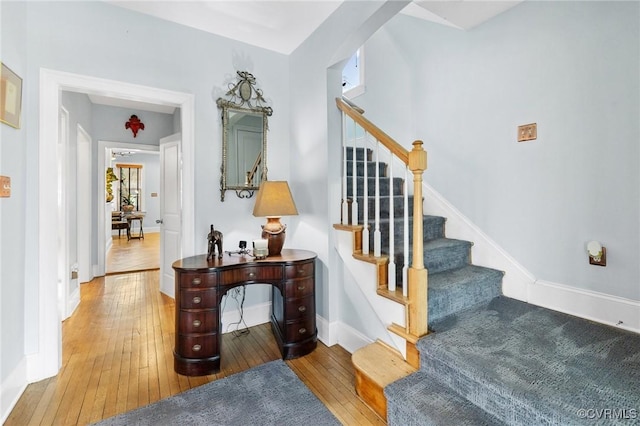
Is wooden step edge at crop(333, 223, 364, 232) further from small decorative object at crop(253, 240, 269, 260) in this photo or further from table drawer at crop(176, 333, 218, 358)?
table drawer at crop(176, 333, 218, 358)

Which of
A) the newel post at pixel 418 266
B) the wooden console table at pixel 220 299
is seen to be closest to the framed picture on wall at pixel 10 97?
the wooden console table at pixel 220 299

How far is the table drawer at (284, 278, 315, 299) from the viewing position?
231cm

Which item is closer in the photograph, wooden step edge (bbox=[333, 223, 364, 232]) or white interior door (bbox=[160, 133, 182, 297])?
wooden step edge (bbox=[333, 223, 364, 232])

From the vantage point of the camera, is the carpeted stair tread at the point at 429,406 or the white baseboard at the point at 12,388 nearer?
the carpeted stair tread at the point at 429,406

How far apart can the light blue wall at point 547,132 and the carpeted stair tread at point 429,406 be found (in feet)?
4.30

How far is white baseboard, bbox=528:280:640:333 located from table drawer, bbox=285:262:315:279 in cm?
169

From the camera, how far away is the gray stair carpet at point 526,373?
119 centimetres

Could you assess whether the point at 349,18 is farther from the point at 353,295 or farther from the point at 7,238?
the point at 7,238

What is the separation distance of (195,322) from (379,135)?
71.6 inches

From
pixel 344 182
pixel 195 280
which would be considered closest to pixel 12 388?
pixel 195 280

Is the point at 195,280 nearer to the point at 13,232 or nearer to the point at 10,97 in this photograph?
the point at 13,232

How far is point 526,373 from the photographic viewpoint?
4.54 ft

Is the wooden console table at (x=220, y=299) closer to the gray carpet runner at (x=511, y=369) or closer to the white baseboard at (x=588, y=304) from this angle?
the gray carpet runner at (x=511, y=369)

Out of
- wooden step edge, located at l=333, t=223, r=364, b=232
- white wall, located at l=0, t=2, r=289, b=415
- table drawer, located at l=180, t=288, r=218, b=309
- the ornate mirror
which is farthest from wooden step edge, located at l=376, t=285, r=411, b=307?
the ornate mirror
